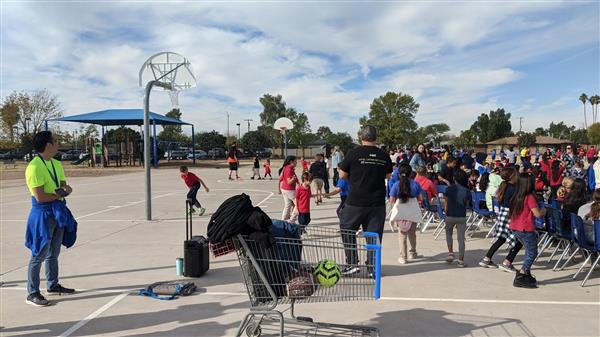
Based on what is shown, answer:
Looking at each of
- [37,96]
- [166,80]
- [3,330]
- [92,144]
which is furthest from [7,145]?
[3,330]

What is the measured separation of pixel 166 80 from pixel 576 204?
11317 millimetres

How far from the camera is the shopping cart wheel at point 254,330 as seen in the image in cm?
397

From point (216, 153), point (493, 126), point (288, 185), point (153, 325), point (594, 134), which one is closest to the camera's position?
point (153, 325)

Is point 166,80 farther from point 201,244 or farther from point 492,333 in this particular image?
point 492,333

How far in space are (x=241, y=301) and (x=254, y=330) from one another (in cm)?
120

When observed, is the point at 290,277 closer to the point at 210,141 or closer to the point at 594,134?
the point at 210,141

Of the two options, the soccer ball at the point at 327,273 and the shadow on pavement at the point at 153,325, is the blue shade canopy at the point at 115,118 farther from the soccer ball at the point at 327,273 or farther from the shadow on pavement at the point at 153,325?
the soccer ball at the point at 327,273

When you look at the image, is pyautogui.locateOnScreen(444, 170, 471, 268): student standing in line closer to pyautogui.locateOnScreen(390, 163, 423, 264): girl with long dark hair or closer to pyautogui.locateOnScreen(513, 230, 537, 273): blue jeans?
pyautogui.locateOnScreen(390, 163, 423, 264): girl with long dark hair

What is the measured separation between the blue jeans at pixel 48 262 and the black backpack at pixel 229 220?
2777 mm

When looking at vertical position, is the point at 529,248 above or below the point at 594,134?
below

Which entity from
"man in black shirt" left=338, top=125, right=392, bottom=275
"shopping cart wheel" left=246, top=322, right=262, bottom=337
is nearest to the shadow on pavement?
"shopping cart wheel" left=246, top=322, right=262, bottom=337

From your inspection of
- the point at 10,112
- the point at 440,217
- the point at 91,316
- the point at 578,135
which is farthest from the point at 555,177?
the point at 578,135

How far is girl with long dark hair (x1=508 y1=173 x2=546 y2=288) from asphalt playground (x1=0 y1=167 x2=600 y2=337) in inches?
6.7

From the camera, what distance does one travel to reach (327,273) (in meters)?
3.68
